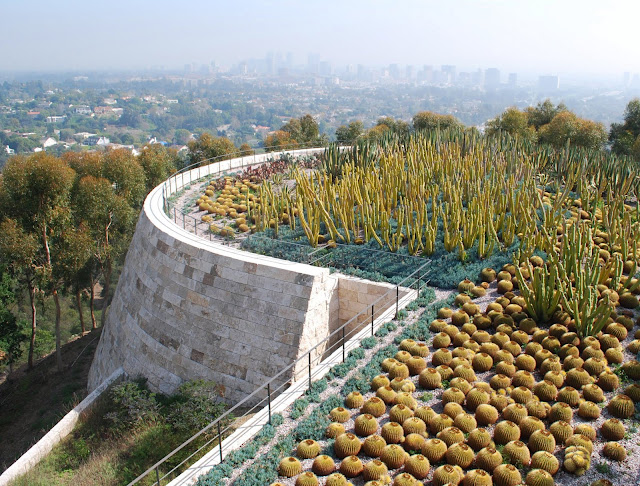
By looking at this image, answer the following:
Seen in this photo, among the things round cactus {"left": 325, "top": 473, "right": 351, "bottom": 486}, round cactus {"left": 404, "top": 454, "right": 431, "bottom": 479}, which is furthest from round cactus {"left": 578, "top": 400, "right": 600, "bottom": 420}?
round cactus {"left": 325, "top": 473, "right": 351, "bottom": 486}

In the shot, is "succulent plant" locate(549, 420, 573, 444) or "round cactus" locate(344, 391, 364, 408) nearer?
"succulent plant" locate(549, 420, 573, 444)

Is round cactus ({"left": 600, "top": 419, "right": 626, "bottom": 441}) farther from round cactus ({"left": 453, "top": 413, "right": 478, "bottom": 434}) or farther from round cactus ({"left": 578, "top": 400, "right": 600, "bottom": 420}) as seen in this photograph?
round cactus ({"left": 453, "top": 413, "right": 478, "bottom": 434})

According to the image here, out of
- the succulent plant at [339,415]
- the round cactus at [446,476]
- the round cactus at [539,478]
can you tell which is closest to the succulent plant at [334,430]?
the succulent plant at [339,415]

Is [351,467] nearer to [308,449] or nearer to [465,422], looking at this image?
[308,449]

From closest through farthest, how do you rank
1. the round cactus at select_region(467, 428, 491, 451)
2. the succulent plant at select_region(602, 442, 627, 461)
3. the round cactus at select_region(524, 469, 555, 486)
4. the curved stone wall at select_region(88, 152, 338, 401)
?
1. the round cactus at select_region(524, 469, 555, 486)
2. the succulent plant at select_region(602, 442, 627, 461)
3. the round cactus at select_region(467, 428, 491, 451)
4. the curved stone wall at select_region(88, 152, 338, 401)

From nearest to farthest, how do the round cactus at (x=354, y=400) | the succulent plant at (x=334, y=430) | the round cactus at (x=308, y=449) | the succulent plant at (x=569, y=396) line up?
the round cactus at (x=308, y=449)
the succulent plant at (x=334, y=430)
the succulent plant at (x=569, y=396)
the round cactus at (x=354, y=400)

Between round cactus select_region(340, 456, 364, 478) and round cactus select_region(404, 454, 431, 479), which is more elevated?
round cactus select_region(404, 454, 431, 479)

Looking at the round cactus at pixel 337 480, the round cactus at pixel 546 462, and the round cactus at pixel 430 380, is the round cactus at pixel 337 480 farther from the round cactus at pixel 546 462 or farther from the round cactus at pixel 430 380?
the round cactus at pixel 430 380

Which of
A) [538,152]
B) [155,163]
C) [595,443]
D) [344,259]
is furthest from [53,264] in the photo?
[538,152]

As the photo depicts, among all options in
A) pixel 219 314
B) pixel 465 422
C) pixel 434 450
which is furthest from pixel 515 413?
pixel 219 314
